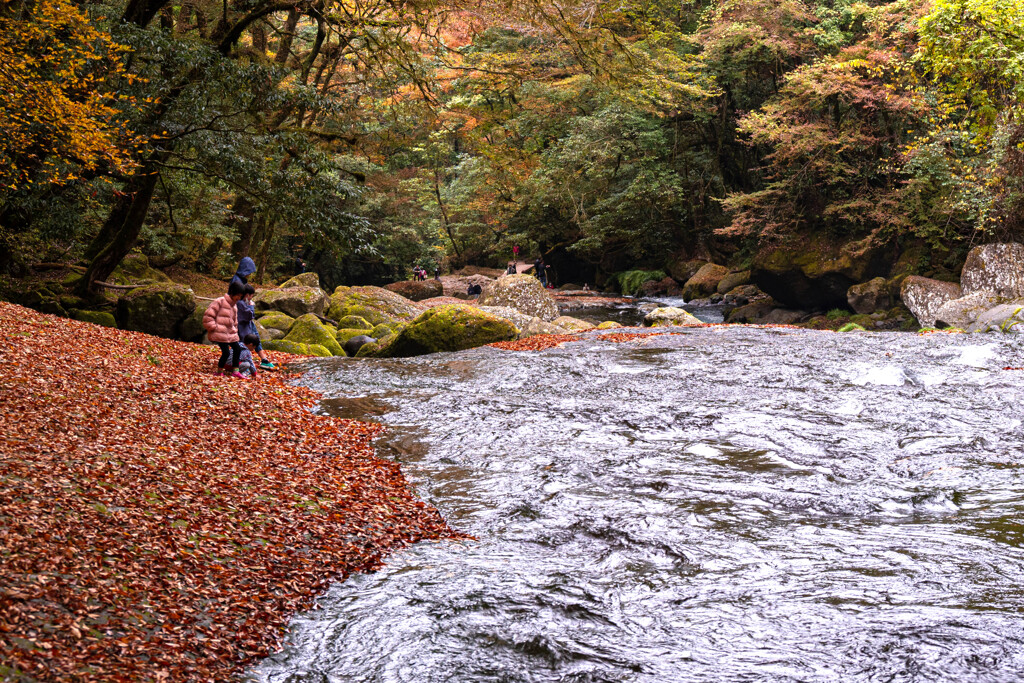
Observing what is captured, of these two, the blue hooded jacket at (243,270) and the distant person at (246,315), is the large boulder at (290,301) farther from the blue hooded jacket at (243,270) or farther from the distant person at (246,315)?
the blue hooded jacket at (243,270)

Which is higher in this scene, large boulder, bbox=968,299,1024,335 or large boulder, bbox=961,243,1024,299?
large boulder, bbox=961,243,1024,299

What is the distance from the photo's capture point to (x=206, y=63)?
1260 centimetres

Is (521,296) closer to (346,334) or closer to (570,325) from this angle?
(570,325)

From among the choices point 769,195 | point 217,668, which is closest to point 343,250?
point 217,668

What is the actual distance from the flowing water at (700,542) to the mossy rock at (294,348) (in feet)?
20.8

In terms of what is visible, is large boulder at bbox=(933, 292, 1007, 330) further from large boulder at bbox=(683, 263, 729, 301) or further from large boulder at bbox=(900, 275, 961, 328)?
large boulder at bbox=(683, 263, 729, 301)

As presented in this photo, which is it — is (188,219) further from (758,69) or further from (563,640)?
(758,69)

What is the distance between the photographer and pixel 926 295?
22.2 meters

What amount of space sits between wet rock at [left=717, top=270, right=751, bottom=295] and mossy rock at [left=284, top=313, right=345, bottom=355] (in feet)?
68.6

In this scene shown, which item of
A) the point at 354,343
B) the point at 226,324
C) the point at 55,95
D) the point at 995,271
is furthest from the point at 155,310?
the point at 995,271

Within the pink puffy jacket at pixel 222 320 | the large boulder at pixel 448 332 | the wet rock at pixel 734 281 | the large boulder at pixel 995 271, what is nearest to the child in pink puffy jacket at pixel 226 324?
the pink puffy jacket at pixel 222 320

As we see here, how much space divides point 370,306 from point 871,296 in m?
18.0

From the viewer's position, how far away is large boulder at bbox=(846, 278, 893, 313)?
24562 mm

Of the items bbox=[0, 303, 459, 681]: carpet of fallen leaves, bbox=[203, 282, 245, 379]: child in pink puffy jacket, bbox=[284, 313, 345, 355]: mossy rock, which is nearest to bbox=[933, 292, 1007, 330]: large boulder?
bbox=[284, 313, 345, 355]: mossy rock
